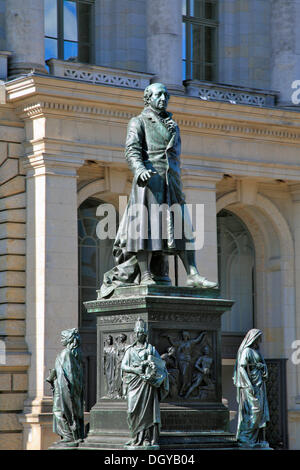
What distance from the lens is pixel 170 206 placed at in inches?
688

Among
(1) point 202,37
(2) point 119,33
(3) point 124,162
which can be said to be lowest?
(3) point 124,162

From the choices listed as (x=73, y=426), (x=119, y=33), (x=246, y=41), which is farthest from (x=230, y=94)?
(x=73, y=426)

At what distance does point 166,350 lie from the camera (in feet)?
56.0

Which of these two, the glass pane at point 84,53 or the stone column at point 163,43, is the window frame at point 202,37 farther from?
the glass pane at point 84,53

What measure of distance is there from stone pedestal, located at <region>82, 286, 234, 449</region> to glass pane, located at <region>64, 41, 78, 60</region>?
1808 centimetres

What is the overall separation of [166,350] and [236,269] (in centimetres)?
2075

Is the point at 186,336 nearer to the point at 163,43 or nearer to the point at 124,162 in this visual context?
the point at 124,162

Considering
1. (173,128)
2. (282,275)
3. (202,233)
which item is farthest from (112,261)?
(173,128)

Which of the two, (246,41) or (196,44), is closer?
(196,44)

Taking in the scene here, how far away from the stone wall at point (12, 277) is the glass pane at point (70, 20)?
4.09 metres

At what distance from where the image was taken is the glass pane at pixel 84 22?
35406 mm

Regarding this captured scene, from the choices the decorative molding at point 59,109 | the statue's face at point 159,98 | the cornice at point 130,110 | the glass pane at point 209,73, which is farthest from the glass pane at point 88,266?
the statue's face at point 159,98

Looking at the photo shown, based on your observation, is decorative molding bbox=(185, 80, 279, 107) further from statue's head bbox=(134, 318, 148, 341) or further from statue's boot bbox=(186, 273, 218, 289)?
statue's head bbox=(134, 318, 148, 341)
